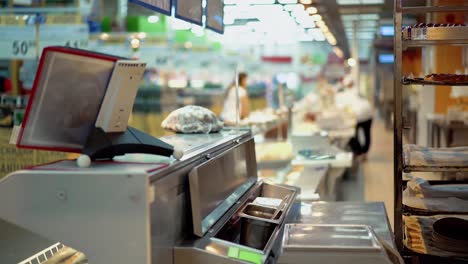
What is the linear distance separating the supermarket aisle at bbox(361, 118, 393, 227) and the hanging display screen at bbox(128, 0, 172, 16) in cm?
355

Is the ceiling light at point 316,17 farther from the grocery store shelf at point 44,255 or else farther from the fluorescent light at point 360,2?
the grocery store shelf at point 44,255

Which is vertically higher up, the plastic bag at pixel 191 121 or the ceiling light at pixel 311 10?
the ceiling light at pixel 311 10

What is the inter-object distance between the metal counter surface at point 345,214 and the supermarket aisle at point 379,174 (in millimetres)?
2820

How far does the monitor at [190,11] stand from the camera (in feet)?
13.3

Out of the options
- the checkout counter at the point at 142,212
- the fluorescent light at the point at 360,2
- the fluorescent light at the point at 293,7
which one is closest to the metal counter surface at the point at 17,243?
the checkout counter at the point at 142,212

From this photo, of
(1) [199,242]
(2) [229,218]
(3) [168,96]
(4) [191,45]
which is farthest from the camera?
(4) [191,45]

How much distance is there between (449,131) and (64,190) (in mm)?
8526

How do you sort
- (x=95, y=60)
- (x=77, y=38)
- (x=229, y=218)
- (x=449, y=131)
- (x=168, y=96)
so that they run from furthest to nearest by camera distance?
(x=168, y=96)
(x=449, y=131)
(x=77, y=38)
(x=229, y=218)
(x=95, y=60)

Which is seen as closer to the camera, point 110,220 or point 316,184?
point 110,220

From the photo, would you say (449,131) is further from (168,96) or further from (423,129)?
(168,96)

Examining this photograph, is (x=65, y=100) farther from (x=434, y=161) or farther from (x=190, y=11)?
(x=434, y=161)

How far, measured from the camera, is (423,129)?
13.0m

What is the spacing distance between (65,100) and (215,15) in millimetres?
3000

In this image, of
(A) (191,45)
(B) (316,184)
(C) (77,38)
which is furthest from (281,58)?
(B) (316,184)
